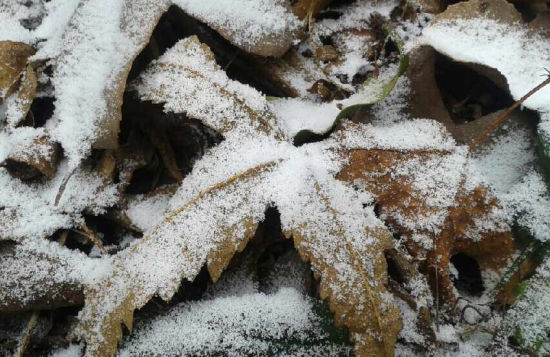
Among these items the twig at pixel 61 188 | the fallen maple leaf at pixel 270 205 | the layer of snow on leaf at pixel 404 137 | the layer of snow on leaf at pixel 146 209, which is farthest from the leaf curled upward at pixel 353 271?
the twig at pixel 61 188

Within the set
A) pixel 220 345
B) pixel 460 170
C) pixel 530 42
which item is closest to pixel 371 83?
pixel 460 170

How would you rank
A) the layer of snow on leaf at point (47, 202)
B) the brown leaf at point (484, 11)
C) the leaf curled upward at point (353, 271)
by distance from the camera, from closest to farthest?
the leaf curled upward at point (353, 271), the layer of snow on leaf at point (47, 202), the brown leaf at point (484, 11)

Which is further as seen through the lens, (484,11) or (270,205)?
(484,11)

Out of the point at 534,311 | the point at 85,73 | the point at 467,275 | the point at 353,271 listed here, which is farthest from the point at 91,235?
the point at 534,311

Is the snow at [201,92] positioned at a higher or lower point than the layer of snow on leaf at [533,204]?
lower

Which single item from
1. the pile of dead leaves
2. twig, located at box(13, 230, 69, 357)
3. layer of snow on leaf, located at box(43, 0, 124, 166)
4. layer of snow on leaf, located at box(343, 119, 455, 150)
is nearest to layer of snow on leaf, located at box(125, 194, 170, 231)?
the pile of dead leaves

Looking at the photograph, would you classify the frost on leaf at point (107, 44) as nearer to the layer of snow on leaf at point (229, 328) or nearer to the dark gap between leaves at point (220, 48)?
the dark gap between leaves at point (220, 48)

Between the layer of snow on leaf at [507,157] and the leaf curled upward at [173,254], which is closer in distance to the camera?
the leaf curled upward at [173,254]

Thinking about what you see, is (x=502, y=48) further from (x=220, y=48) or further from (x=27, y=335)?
(x=27, y=335)
